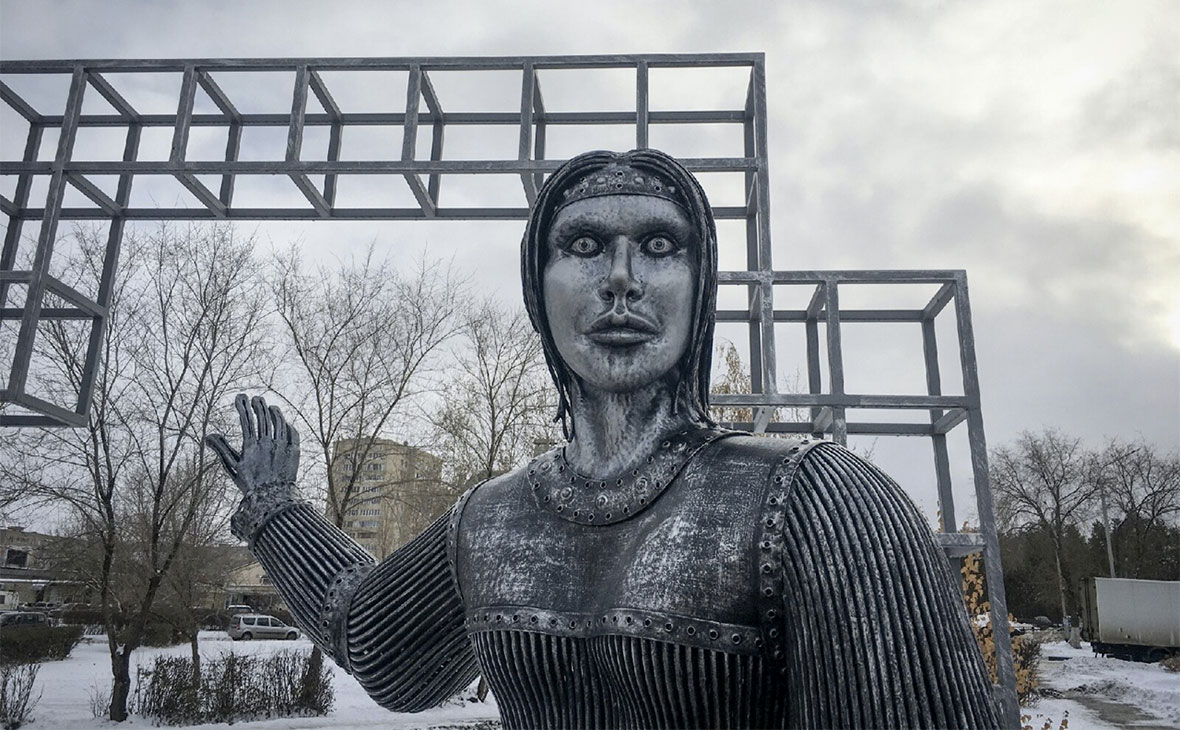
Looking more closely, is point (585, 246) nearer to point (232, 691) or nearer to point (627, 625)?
point (627, 625)

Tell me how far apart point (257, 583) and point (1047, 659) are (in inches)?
1346

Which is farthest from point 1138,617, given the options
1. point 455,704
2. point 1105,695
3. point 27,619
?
point 27,619

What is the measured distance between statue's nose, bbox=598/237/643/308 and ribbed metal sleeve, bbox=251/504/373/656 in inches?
43.3

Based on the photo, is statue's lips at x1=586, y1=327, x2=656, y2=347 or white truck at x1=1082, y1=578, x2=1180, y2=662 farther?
white truck at x1=1082, y1=578, x2=1180, y2=662

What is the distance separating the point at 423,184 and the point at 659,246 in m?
4.39

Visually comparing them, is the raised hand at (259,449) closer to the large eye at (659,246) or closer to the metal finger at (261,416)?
the metal finger at (261,416)

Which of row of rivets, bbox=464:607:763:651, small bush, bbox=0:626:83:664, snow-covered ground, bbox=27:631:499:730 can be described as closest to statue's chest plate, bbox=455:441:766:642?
row of rivets, bbox=464:607:763:651

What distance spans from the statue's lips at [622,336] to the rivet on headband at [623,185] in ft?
1.05

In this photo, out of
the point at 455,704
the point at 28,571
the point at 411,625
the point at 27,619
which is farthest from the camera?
the point at 27,619

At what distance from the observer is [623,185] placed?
1918 mm

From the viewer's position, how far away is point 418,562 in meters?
2.18

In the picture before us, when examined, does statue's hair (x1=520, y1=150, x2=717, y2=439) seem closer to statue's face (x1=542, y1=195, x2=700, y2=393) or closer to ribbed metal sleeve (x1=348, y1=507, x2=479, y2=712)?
statue's face (x1=542, y1=195, x2=700, y2=393)

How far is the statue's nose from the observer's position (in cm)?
182

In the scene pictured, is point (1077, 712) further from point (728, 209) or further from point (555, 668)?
point (555, 668)
